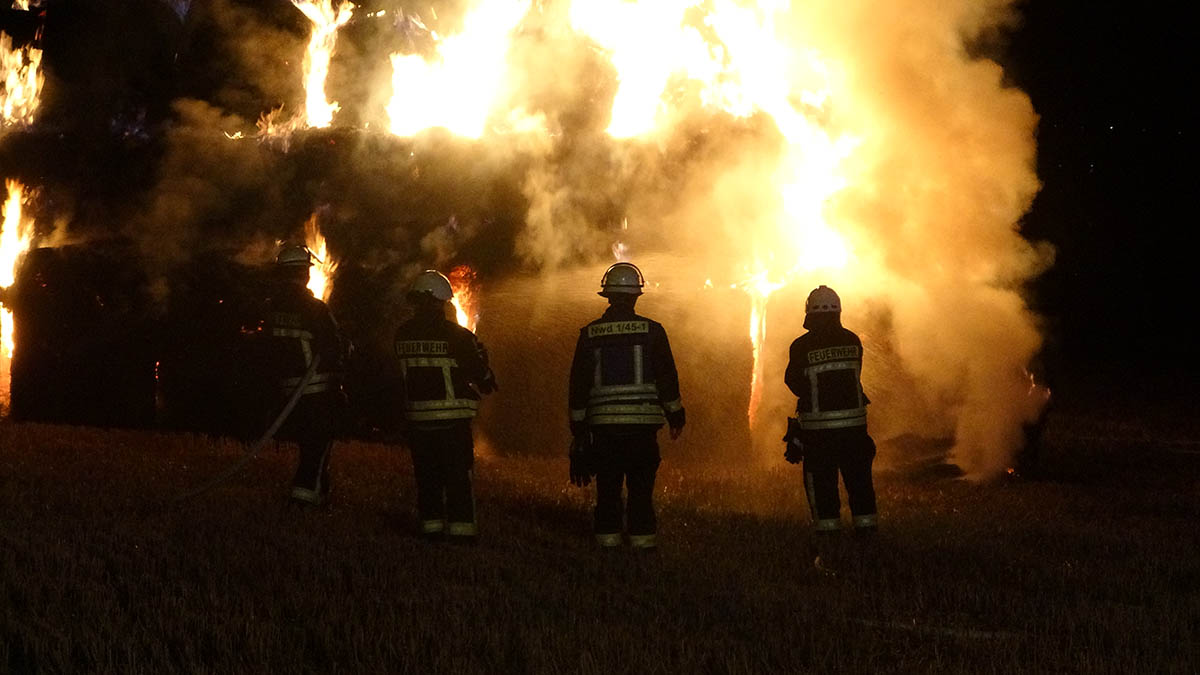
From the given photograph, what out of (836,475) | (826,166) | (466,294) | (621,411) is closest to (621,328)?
(621,411)

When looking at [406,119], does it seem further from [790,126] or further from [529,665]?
[529,665]

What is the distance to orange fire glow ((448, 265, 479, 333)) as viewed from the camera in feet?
44.8

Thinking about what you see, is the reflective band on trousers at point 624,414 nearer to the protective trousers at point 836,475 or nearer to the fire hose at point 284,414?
the protective trousers at point 836,475

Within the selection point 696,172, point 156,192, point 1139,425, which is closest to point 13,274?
point 156,192

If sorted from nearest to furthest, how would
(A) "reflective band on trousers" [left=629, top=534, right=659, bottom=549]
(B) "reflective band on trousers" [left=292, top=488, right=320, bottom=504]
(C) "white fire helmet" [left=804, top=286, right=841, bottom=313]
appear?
(A) "reflective band on trousers" [left=629, top=534, right=659, bottom=549] < (C) "white fire helmet" [left=804, top=286, right=841, bottom=313] < (B) "reflective band on trousers" [left=292, top=488, right=320, bottom=504]

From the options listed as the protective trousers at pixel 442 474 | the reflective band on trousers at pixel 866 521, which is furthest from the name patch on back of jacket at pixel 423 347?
the reflective band on trousers at pixel 866 521

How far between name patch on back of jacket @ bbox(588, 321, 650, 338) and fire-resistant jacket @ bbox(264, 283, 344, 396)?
2.33 m

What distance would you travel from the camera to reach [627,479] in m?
7.92

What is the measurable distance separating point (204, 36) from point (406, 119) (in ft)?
10.9

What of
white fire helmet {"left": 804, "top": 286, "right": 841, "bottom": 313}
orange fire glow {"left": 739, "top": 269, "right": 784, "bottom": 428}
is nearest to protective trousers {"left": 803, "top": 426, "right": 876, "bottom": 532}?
white fire helmet {"left": 804, "top": 286, "right": 841, "bottom": 313}

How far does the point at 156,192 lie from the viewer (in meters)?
14.7

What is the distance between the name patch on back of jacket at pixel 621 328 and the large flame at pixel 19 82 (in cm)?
1154

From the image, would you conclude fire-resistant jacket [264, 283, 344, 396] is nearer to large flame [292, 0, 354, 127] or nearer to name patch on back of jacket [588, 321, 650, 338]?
name patch on back of jacket [588, 321, 650, 338]

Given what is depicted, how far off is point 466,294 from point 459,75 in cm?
307
